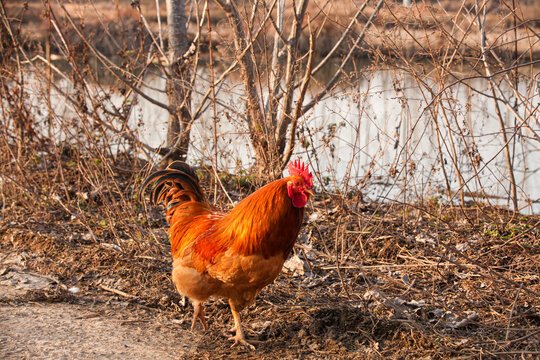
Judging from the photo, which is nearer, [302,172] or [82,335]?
[302,172]

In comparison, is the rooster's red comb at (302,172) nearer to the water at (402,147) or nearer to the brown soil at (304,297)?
the brown soil at (304,297)

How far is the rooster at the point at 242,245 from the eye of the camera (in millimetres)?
3334

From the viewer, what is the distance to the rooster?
3334 millimetres

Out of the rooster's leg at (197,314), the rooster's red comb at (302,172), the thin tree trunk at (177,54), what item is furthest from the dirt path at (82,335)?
the thin tree trunk at (177,54)

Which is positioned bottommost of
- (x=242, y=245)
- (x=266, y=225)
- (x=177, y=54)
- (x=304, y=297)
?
(x=304, y=297)

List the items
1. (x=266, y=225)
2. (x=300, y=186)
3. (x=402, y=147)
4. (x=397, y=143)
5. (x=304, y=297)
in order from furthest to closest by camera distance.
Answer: (x=397, y=143) → (x=304, y=297) → (x=402, y=147) → (x=266, y=225) → (x=300, y=186)

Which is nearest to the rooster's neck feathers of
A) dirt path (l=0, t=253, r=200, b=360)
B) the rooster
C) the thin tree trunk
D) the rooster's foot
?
the rooster

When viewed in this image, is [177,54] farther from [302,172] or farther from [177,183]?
[302,172]

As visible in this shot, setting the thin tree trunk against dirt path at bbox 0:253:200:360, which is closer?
dirt path at bbox 0:253:200:360

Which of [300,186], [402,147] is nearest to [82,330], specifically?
[300,186]

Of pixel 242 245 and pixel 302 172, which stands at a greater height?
pixel 302 172

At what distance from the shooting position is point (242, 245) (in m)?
3.39

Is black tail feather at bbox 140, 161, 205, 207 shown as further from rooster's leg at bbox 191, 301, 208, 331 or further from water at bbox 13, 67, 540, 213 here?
rooster's leg at bbox 191, 301, 208, 331

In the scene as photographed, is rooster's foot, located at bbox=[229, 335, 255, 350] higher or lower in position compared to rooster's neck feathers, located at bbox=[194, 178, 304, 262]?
lower
